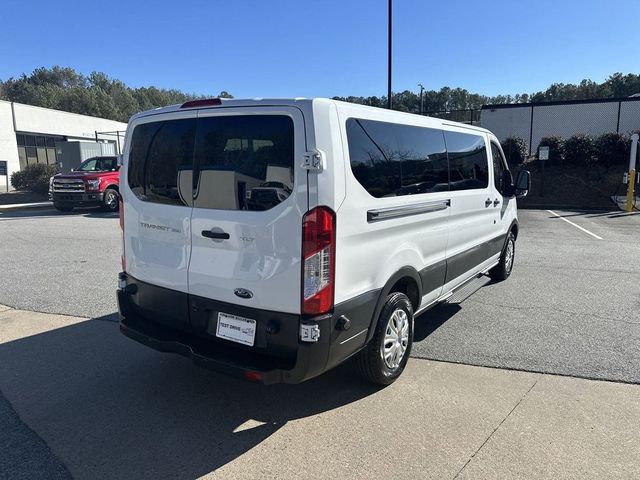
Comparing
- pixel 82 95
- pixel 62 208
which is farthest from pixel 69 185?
pixel 82 95

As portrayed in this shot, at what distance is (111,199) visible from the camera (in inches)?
669

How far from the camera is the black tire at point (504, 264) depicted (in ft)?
22.1

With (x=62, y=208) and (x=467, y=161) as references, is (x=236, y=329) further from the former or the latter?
(x=62, y=208)

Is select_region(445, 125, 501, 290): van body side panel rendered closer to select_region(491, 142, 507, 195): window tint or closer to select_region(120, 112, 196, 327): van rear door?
select_region(491, 142, 507, 195): window tint

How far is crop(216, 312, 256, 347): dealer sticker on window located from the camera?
306cm

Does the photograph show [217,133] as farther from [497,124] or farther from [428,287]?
[497,124]

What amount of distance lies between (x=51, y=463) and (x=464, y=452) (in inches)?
98.5

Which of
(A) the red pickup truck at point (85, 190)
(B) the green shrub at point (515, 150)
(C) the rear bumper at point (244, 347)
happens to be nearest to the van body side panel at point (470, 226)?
(C) the rear bumper at point (244, 347)

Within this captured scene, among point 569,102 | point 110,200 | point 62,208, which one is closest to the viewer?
point 110,200

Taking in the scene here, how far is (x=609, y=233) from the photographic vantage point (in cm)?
1208

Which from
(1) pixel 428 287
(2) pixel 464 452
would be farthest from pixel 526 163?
(2) pixel 464 452

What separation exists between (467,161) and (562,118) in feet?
73.4

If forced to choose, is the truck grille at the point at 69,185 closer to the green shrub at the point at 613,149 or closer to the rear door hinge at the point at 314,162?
the rear door hinge at the point at 314,162

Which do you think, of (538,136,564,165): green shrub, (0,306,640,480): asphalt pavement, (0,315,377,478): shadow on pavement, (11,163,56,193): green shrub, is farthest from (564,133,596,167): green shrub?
(11,163,56,193): green shrub
